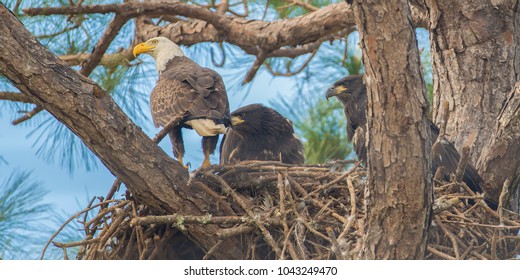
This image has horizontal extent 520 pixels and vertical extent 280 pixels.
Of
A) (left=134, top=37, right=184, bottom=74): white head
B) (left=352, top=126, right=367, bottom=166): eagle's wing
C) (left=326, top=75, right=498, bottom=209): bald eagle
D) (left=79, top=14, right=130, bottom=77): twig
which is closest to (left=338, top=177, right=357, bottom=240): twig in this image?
(left=326, top=75, right=498, bottom=209): bald eagle

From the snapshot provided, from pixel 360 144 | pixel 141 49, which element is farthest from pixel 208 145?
pixel 141 49

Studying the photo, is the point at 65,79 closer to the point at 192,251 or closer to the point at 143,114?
the point at 192,251

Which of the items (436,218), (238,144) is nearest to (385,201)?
(436,218)

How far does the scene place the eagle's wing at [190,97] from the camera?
4617 mm

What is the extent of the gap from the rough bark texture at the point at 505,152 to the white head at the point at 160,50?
93.5 inches

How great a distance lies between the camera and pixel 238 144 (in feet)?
18.1

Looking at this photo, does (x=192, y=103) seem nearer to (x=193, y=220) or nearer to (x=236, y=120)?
(x=236, y=120)

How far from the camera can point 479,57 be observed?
4.80m

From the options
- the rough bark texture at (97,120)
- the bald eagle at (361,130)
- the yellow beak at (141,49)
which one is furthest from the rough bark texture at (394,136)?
the yellow beak at (141,49)

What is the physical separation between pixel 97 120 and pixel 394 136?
127 cm

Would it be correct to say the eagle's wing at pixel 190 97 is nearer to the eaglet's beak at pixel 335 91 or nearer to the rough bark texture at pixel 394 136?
the eaglet's beak at pixel 335 91

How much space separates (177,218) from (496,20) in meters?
2.31

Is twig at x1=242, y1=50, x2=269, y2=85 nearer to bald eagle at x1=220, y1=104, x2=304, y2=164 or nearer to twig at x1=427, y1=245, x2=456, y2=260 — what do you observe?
bald eagle at x1=220, y1=104, x2=304, y2=164

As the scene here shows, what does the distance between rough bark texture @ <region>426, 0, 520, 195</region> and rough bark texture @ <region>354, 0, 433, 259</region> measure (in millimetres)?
1690
